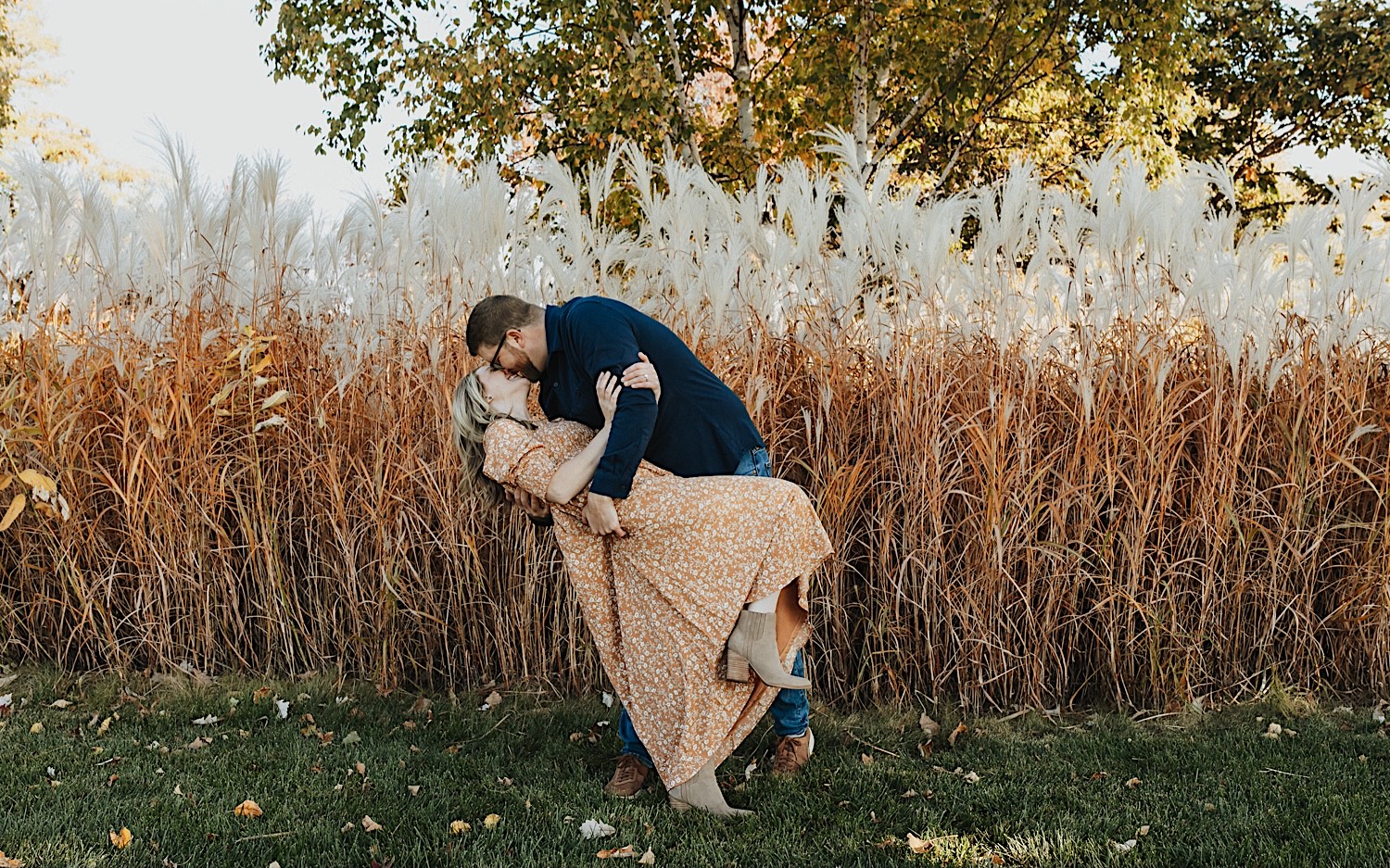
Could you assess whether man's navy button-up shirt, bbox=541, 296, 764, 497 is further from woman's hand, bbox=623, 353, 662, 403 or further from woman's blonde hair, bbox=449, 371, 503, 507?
woman's blonde hair, bbox=449, 371, 503, 507

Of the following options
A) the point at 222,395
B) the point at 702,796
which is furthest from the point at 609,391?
the point at 222,395

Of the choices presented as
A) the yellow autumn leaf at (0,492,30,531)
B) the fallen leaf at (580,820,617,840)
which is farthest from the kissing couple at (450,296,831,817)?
the yellow autumn leaf at (0,492,30,531)

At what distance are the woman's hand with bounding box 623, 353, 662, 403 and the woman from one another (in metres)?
0.06

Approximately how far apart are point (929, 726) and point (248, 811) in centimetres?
196

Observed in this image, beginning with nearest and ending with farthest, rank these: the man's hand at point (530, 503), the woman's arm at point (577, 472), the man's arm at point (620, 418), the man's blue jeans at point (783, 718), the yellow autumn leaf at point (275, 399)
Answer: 1. the man's arm at point (620, 418)
2. the woman's arm at point (577, 472)
3. the man's hand at point (530, 503)
4. the man's blue jeans at point (783, 718)
5. the yellow autumn leaf at point (275, 399)

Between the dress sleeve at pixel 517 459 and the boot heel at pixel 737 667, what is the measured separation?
0.61 meters

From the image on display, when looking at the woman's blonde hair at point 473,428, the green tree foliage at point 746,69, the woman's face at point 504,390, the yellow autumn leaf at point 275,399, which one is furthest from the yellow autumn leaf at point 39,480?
the green tree foliage at point 746,69

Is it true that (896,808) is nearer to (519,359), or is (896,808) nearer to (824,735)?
(824,735)

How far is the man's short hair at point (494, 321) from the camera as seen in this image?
8.94 ft

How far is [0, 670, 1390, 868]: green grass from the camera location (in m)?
2.56

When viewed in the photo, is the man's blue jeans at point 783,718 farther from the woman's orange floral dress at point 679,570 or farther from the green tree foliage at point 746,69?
the green tree foliage at point 746,69

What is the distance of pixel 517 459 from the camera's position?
2.68 metres

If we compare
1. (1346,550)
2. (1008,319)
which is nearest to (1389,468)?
(1346,550)

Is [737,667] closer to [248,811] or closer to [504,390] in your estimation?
[504,390]
